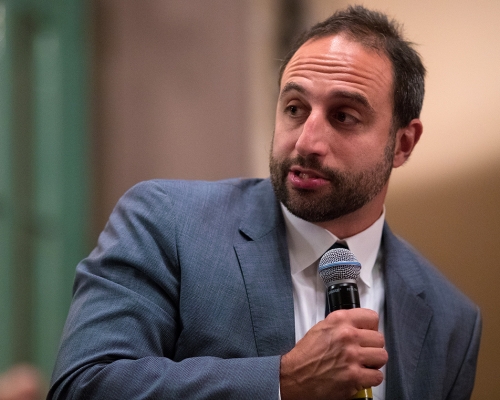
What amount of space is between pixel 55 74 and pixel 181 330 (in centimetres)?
260

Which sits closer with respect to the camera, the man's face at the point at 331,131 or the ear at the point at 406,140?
the man's face at the point at 331,131

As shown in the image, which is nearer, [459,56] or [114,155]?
[459,56]

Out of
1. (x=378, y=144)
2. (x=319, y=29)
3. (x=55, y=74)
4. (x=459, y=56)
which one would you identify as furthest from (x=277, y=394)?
(x=55, y=74)

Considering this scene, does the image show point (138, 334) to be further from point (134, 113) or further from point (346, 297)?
point (134, 113)

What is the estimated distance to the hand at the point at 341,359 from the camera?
4.48 ft

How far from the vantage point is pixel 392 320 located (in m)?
1.86

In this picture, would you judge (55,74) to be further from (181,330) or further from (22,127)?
(181,330)

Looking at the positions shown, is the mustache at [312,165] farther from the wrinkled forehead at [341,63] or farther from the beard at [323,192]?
the wrinkled forehead at [341,63]

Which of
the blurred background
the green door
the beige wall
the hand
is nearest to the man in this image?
the hand

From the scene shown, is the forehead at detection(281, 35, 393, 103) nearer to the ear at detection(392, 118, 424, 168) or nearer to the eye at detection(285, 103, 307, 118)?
the eye at detection(285, 103, 307, 118)

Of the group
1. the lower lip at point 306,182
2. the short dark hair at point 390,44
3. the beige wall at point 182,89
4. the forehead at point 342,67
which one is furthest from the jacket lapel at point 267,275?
the beige wall at point 182,89

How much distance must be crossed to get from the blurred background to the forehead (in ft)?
4.20

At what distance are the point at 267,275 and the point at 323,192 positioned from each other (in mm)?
277

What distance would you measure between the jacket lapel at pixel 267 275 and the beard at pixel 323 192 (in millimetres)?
83
